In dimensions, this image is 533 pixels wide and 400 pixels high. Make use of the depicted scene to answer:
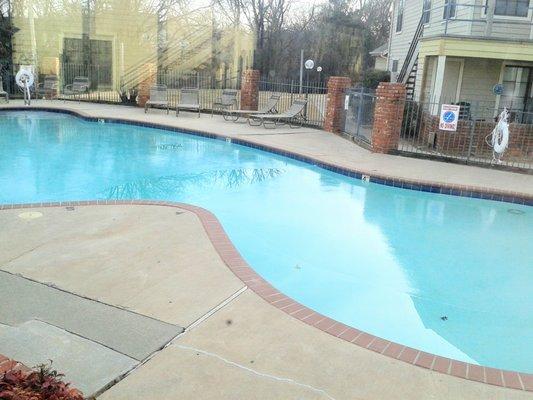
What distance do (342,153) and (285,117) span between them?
12.9ft

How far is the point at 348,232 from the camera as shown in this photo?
648 centimetres

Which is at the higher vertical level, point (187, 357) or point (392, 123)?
point (392, 123)

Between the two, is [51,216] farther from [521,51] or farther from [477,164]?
[521,51]

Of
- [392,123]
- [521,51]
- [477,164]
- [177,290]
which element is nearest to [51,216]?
[177,290]

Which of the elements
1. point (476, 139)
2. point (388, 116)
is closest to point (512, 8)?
point (476, 139)

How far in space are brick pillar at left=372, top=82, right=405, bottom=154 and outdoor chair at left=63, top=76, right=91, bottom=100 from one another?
45.1 feet

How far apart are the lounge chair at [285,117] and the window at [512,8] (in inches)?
219

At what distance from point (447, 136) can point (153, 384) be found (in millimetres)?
10166

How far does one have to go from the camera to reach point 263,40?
2844cm

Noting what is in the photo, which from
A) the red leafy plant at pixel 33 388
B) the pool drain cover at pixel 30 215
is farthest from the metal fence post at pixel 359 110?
the red leafy plant at pixel 33 388

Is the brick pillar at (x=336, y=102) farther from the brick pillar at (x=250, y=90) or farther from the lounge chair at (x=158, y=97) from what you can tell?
the lounge chair at (x=158, y=97)

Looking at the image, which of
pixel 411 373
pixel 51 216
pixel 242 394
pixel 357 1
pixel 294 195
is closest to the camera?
pixel 242 394

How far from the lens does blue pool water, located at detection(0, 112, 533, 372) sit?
4.33 meters

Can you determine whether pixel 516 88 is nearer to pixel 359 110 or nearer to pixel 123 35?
pixel 359 110
